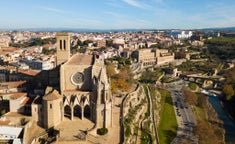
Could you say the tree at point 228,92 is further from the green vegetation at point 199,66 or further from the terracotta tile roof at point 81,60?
the terracotta tile roof at point 81,60

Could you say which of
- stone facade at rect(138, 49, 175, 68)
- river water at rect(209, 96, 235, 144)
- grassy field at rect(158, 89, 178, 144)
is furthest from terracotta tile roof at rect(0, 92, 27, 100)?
stone facade at rect(138, 49, 175, 68)

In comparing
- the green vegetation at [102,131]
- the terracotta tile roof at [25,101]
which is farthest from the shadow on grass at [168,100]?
the terracotta tile roof at [25,101]

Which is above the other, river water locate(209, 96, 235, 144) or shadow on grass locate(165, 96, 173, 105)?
shadow on grass locate(165, 96, 173, 105)

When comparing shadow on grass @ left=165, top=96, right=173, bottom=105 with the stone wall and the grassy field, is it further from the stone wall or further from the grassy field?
the stone wall

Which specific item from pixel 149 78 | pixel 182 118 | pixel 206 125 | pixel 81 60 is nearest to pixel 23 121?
pixel 81 60

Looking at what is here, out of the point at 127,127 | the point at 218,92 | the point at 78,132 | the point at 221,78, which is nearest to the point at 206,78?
the point at 221,78

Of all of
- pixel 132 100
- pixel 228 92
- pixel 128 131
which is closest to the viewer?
pixel 128 131

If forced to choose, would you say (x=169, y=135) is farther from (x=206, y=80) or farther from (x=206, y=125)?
(x=206, y=80)
